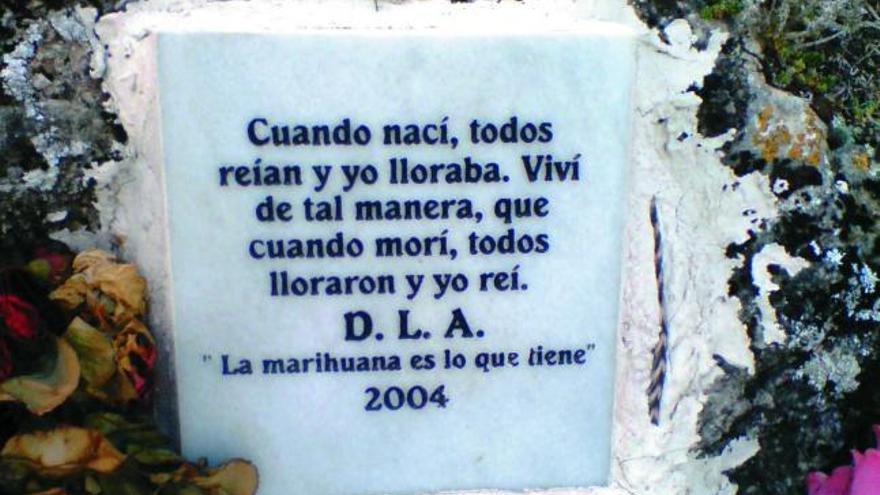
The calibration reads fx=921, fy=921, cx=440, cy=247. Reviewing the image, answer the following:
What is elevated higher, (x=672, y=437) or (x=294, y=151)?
(x=294, y=151)

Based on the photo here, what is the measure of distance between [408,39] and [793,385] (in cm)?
66

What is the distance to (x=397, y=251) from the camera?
1062 mm

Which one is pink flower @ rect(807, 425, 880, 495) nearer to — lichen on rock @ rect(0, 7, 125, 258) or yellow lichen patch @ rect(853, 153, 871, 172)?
yellow lichen patch @ rect(853, 153, 871, 172)

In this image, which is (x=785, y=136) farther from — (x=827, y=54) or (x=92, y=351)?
(x=92, y=351)

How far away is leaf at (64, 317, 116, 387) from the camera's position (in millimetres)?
973

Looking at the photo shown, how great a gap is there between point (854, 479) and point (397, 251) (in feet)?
2.12

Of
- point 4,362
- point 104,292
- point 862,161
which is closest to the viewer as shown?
point 4,362

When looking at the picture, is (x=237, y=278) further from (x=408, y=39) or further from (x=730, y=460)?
(x=730, y=460)

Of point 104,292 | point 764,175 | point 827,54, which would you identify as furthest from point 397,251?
point 827,54

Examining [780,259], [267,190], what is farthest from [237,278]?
[780,259]

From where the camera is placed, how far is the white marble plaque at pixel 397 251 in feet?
3.31

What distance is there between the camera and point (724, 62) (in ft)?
3.55

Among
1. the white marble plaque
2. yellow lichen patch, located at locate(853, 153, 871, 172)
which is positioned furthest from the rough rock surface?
the white marble plaque

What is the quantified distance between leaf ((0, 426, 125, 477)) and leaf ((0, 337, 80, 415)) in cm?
3
